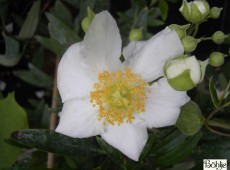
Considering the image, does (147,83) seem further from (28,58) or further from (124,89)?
(28,58)

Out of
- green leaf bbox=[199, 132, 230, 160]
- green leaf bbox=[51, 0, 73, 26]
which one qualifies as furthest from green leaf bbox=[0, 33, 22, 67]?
green leaf bbox=[199, 132, 230, 160]

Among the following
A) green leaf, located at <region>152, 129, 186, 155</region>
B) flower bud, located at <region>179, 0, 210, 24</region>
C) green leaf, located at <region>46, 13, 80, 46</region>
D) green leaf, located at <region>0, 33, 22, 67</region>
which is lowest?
green leaf, located at <region>152, 129, 186, 155</region>

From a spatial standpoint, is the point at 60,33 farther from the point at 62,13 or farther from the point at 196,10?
the point at 196,10

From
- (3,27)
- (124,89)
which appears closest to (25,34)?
(3,27)

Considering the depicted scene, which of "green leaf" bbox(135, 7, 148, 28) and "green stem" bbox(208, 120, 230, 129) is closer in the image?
"green stem" bbox(208, 120, 230, 129)

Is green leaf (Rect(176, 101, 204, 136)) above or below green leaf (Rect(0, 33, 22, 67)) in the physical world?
above

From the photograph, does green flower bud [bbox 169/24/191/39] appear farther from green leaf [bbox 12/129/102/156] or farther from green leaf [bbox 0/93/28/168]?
green leaf [bbox 0/93/28/168]
